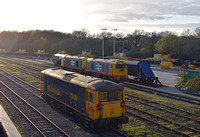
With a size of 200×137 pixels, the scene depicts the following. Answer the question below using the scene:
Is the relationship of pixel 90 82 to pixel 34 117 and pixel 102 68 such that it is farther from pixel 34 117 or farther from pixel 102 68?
pixel 102 68

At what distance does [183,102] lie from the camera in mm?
20391

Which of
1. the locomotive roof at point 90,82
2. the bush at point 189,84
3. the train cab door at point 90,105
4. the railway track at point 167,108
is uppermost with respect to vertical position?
the locomotive roof at point 90,82

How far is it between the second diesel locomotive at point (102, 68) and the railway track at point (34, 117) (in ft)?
41.6

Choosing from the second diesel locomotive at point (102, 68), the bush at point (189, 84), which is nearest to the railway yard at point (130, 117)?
the bush at point (189, 84)

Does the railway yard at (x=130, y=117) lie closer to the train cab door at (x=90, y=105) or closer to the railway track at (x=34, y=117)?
the railway track at (x=34, y=117)

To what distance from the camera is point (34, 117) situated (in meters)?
16.0

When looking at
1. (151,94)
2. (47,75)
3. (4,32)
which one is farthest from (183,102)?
(4,32)

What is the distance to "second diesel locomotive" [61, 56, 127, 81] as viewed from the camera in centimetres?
3002

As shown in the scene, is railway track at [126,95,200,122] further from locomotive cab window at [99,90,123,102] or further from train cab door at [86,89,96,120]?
train cab door at [86,89,96,120]

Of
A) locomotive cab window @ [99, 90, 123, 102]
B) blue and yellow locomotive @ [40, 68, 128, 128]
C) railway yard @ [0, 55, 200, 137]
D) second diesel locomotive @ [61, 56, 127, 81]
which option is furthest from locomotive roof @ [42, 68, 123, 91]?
second diesel locomotive @ [61, 56, 127, 81]

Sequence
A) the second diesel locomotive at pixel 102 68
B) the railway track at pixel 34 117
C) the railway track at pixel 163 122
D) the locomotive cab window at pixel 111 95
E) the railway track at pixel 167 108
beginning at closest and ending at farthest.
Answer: the locomotive cab window at pixel 111 95 < the railway track at pixel 163 122 < the railway track at pixel 34 117 < the railway track at pixel 167 108 < the second diesel locomotive at pixel 102 68

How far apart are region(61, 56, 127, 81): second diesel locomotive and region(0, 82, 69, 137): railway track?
12.7 m

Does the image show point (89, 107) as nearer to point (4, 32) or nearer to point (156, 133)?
point (156, 133)

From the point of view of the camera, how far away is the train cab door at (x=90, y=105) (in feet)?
40.7
